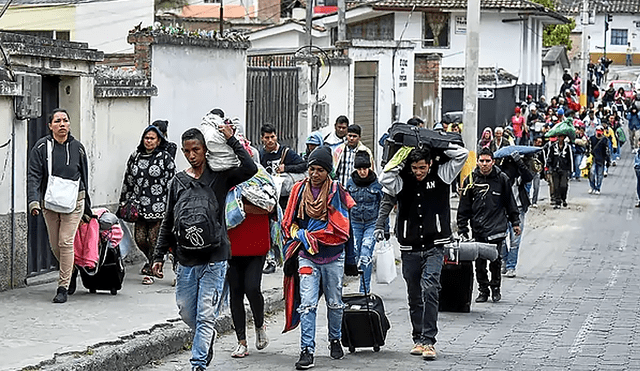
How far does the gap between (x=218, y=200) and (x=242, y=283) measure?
1.42 meters

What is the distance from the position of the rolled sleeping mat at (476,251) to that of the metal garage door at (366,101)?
1025cm

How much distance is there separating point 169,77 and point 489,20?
97.1 ft

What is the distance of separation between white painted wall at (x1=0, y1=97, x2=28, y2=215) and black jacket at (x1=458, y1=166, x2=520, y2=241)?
15.9 ft

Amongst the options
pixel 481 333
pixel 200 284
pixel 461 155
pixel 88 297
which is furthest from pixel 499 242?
pixel 200 284

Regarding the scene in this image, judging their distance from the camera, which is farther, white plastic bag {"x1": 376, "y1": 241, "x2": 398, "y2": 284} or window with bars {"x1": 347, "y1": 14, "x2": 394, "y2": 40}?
window with bars {"x1": 347, "y1": 14, "x2": 394, "y2": 40}

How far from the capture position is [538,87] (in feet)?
159

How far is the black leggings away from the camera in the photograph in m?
9.25

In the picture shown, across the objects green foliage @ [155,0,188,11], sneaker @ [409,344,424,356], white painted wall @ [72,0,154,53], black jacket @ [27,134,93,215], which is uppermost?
green foliage @ [155,0,188,11]

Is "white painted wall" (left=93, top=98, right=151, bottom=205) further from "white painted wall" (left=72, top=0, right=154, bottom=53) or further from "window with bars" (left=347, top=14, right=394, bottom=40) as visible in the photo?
"window with bars" (left=347, top=14, right=394, bottom=40)

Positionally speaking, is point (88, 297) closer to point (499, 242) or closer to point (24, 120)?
point (24, 120)

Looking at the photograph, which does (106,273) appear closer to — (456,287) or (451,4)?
(456,287)

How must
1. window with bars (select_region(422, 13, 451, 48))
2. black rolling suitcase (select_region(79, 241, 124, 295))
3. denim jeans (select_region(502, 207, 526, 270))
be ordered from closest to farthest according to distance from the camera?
1. black rolling suitcase (select_region(79, 241, 124, 295))
2. denim jeans (select_region(502, 207, 526, 270))
3. window with bars (select_region(422, 13, 451, 48))

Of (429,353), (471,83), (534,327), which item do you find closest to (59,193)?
(429,353)

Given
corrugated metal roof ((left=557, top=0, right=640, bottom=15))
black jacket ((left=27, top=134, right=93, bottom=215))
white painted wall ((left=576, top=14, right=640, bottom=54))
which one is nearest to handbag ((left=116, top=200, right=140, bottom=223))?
black jacket ((left=27, top=134, right=93, bottom=215))
